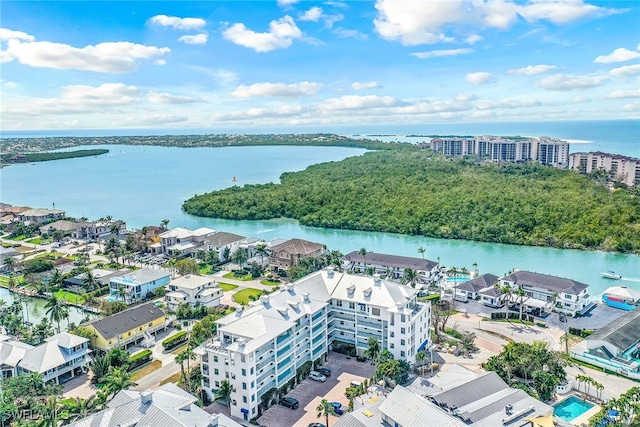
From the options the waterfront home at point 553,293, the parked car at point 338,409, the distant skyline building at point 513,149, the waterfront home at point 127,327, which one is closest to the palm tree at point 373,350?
the parked car at point 338,409

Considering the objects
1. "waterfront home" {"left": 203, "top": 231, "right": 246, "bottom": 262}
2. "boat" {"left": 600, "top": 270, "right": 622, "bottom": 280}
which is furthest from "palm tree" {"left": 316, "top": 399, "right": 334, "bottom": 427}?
"boat" {"left": 600, "top": 270, "right": 622, "bottom": 280}

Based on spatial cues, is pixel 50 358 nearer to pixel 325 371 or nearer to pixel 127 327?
pixel 127 327

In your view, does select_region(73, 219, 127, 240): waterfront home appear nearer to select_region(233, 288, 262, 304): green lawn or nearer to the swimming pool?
select_region(233, 288, 262, 304): green lawn

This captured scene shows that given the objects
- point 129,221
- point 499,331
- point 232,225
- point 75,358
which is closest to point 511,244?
point 499,331

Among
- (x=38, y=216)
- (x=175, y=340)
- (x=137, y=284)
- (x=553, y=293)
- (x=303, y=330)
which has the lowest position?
(x=175, y=340)

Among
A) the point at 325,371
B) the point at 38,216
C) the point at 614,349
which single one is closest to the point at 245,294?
the point at 325,371

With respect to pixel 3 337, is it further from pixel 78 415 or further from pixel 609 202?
pixel 609 202

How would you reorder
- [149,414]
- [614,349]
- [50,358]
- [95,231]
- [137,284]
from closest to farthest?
1. [149,414]
2. [50,358]
3. [614,349]
4. [137,284]
5. [95,231]
